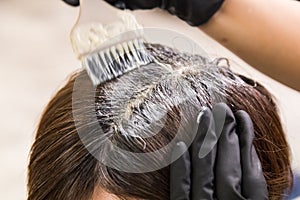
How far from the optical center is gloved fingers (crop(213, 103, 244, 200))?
0.97 m

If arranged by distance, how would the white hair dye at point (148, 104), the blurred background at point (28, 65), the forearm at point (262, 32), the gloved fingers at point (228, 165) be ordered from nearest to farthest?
the gloved fingers at point (228, 165) → the white hair dye at point (148, 104) → the forearm at point (262, 32) → the blurred background at point (28, 65)

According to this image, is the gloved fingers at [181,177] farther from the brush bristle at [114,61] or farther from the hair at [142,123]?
the brush bristle at [114,61]

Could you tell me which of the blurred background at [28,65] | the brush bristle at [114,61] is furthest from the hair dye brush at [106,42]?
the blurred background at [28,65]

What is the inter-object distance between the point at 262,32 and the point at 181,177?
41 cm

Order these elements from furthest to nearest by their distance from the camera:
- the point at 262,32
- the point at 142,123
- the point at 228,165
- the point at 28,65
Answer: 1. the point at 28,65
2. the point at 262,32
3. the point at 142,123
4. the point at 228,165

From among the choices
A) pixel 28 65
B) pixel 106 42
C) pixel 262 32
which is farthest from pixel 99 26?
pixel 28 65

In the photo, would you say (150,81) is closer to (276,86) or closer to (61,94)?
(61,94)

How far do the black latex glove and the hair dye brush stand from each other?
0.22 metres

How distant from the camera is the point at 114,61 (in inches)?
44.8

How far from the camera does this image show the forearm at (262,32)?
3.99ft

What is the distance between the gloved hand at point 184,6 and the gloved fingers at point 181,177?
29 cm

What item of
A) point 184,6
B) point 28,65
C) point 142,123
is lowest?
point 28,65

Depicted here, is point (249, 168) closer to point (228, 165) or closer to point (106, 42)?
point (228, 165)

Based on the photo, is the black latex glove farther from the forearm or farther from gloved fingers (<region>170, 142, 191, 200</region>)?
the forearm
